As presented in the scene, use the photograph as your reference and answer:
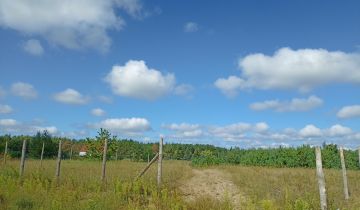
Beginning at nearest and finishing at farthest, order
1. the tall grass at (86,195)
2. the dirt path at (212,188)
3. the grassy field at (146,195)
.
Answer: the grassy field at (146,195), the tall grass at (86,195), the dirt path at (212,188)

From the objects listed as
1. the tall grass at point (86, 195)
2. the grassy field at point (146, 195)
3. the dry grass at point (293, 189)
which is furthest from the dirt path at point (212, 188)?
the tall grass at point (86, 195)

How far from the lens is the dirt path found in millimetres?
15062

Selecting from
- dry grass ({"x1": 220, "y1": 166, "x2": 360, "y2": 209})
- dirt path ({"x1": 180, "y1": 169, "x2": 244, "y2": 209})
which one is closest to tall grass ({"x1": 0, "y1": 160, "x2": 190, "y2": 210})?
dirt path ({"x1": 180, "y1": 169, "x2": 244, "y2": 209})

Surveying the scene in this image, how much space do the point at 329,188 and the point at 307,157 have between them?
2117 cm

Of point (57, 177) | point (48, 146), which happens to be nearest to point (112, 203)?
point (57, 177)

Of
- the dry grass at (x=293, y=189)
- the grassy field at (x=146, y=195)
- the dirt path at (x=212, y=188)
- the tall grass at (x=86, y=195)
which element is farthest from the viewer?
the dirt path at (x=212, y=188)

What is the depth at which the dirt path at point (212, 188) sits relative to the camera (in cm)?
1506

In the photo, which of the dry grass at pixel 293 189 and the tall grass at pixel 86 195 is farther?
the dry grass at pixel 293 189

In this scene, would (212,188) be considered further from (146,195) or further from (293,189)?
(146,195)

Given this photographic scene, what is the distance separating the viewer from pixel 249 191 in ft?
55.2

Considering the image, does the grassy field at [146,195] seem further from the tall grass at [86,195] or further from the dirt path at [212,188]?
the dirt path at [212,188]

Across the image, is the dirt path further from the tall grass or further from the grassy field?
the tall grass

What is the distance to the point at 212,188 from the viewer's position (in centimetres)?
1783

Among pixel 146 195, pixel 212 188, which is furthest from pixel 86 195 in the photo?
pixel 212 188
